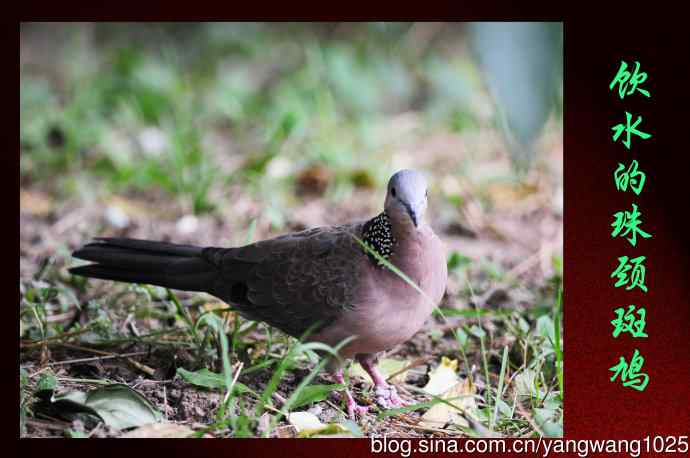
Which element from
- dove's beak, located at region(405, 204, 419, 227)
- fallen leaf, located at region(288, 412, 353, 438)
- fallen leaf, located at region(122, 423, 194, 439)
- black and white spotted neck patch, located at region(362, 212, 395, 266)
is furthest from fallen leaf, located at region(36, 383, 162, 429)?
dove's beak, located at region(405, 204, 419, 227)

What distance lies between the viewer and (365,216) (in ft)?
16.7

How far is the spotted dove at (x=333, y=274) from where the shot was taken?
3184 millimetres

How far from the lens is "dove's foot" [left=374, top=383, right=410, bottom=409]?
3.37 m

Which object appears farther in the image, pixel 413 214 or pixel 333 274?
pixel 333 274

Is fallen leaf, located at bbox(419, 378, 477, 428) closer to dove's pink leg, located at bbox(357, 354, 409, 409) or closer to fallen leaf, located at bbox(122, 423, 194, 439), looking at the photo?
dove's pink leg, located at bbox(357, 354, 409, 409)

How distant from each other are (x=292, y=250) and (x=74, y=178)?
94.8 inches

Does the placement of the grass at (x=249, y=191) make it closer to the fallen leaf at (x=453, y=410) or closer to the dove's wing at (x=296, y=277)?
the fallen leaf at (x=453, y=410)

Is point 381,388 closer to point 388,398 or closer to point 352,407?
point 388,398

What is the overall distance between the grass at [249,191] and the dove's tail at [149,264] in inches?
6.2

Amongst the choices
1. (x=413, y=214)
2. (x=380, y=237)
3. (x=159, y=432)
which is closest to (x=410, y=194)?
(x=413, y=214)

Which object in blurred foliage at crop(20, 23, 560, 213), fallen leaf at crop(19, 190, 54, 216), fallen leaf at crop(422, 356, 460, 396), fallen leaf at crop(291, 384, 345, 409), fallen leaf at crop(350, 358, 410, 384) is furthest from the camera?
blurred foliage at crop(20, 23, 560, 213)

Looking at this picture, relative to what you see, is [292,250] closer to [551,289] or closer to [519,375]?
[519,375]

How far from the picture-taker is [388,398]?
3.40m

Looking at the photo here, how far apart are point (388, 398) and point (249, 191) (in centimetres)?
221
